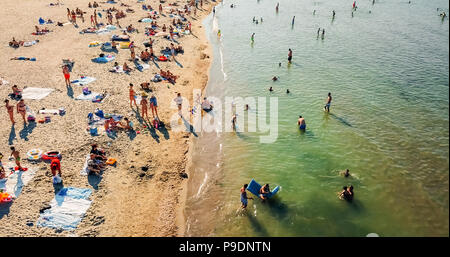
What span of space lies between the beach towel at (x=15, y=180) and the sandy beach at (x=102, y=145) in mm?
283

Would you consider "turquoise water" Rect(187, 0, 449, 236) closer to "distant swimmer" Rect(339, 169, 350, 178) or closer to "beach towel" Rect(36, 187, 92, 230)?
"distant swimmer" Rect(339, 169, 350, 178)

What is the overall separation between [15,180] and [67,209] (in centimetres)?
405

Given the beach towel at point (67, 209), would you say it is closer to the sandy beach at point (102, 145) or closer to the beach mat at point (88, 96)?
the sandy beach at point (102, 145)

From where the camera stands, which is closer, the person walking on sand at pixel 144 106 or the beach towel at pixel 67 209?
the beach towel at pixel 67 209

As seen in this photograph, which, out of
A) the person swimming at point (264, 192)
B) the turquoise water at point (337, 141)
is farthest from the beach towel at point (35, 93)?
the person swimming at point (264, 192)

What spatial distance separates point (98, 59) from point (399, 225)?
31.3 meters

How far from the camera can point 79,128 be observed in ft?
70.7

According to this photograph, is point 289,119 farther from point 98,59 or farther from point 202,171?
point 98,59

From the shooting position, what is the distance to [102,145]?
20.1 m

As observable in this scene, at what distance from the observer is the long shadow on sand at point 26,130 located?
20281 mm

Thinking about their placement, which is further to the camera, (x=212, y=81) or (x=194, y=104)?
(x=212, y=81)
